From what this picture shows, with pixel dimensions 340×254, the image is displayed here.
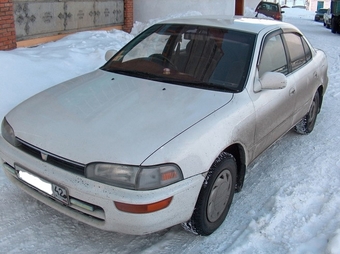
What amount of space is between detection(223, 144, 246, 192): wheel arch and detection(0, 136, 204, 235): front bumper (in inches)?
24.9

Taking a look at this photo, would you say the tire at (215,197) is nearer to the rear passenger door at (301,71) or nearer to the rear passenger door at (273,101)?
the rear passenger door at (273,101)

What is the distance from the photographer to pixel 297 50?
4605 millimetres

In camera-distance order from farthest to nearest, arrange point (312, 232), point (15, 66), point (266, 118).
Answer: point (15, 66) → point (266, 118) → point (312, 232)

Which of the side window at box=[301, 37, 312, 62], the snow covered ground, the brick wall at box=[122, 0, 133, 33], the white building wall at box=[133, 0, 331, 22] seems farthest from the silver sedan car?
the white building wall at box=[133, 0, 331, 22]

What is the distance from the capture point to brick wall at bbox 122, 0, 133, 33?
1096cm

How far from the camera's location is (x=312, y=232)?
A: 3.16 metres

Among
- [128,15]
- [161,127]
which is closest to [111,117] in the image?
[161,127]

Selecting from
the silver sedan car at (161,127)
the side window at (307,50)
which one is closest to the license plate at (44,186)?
the silver sedan car at (161,127)

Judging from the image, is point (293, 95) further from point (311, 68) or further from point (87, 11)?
point (87, 11)

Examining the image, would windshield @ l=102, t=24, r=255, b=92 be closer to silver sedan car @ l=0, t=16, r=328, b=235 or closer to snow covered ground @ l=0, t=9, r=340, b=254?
silver sedan car @ l=0, t=16, r=328, b=235

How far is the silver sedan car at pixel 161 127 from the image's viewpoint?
101 inches

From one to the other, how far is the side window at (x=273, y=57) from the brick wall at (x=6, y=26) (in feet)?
15.5

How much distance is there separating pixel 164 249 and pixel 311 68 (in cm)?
302

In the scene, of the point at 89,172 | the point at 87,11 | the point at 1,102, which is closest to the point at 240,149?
the point at 89,172
